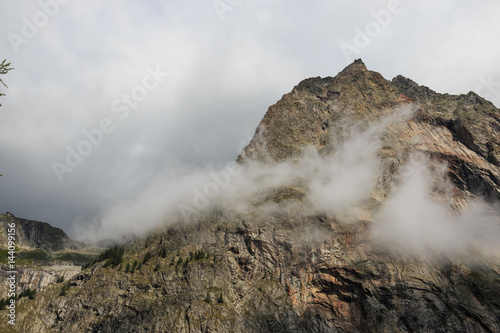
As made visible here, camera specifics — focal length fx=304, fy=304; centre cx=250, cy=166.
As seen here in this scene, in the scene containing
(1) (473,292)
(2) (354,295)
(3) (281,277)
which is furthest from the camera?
(3) (281,277)

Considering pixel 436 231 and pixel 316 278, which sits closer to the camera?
pixel 316 278

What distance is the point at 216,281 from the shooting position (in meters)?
196

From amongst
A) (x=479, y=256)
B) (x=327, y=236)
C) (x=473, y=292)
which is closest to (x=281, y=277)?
(x=327, y=236)

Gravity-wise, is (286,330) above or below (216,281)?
below

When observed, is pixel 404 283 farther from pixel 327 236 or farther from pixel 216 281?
pixel 216 281

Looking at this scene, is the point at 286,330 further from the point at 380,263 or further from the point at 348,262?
the point at 380,263

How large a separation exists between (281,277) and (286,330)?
3125 centimetres

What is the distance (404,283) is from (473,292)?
31.5 metres

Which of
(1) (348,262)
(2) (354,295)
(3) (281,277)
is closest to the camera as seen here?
(2) (354,295)

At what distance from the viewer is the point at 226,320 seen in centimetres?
17138

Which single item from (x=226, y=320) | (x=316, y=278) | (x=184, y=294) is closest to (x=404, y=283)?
(x=316, y=278)

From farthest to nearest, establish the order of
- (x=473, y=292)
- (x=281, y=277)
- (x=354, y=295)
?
(x=281, y=277) < (x=354, y=295) < (x=473, y=292)

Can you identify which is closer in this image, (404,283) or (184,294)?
(404,283)

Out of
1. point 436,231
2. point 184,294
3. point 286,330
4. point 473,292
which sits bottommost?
point 286,330
